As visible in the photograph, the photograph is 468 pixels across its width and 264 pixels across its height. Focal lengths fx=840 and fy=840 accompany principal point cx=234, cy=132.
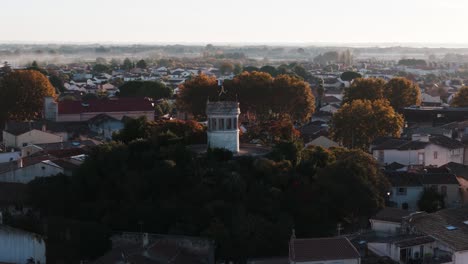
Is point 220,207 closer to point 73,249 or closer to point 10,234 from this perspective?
point 73,249

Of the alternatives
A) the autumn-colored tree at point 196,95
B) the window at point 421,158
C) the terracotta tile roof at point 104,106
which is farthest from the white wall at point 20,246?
the terracotta tile roof at point 104,106

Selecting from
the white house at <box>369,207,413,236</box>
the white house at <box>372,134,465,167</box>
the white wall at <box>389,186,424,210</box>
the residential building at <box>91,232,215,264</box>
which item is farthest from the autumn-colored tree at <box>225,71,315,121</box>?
the residential building at <box>91,232,215,264</box>

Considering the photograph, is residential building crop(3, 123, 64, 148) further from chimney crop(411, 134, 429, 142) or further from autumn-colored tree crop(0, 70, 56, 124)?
chimney crop(411, 134, 429, 142)

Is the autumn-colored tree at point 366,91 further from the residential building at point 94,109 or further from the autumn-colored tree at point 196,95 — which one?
the residential building at point 94,109

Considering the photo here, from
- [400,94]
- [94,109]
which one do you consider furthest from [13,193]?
[400,94]

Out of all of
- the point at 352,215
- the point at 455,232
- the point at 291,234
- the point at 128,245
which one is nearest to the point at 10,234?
the point at 128,245

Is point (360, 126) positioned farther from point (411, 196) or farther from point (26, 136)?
point (26, 136)
